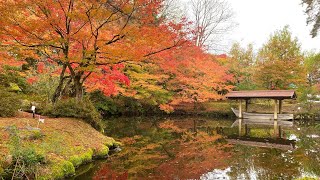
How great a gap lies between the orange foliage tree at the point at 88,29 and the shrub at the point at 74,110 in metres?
Result: 1.10

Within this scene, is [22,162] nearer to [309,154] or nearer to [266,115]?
[309,154]

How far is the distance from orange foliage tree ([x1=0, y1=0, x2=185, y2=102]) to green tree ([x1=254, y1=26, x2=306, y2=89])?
61.8 feet

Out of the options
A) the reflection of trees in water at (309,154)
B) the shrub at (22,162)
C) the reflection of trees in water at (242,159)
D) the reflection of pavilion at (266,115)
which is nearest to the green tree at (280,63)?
the reflection of pavilion at (266,115)

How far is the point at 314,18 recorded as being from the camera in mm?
10062

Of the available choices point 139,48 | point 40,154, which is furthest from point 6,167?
point 139,48

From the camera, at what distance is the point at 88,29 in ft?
33.1

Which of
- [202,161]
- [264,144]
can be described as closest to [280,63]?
[264,144]

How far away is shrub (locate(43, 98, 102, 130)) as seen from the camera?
10344 mm

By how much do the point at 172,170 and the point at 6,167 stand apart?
4.08 m

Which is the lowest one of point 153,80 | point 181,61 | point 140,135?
point 140,135

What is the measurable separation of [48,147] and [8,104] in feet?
10.5

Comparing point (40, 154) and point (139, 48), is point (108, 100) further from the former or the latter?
point (40, 154)

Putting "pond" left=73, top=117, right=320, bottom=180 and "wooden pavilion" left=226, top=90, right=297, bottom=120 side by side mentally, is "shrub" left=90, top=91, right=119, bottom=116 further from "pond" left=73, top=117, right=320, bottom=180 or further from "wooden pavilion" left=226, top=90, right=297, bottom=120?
"pond" left=73, top=117, right=320, bottom=180

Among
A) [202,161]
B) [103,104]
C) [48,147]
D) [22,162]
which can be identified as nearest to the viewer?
[22,162]
